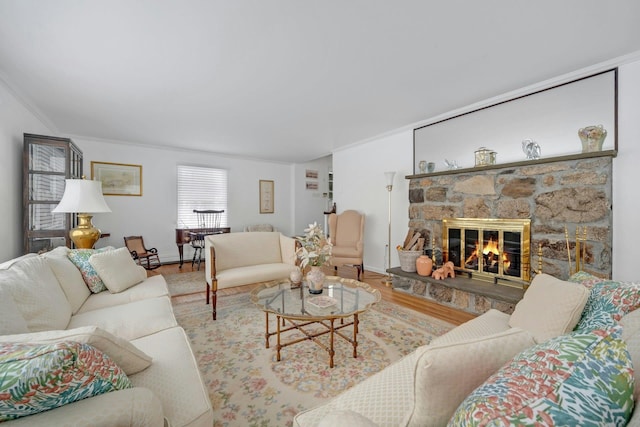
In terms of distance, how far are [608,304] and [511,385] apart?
1.19 m

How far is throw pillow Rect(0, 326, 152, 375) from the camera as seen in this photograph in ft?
2.60

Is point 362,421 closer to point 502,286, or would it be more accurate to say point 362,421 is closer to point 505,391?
point 505,391

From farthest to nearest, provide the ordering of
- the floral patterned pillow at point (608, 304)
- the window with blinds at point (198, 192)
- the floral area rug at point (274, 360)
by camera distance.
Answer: the window with blinds at point (198, 192)
the floral area rug at point (274, 360)
the floral patterned pillow at point (608, 304)

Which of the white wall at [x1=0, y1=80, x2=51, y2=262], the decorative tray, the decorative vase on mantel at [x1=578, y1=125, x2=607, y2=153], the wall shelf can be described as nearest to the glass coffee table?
the decorative tray

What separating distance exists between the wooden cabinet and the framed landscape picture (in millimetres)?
1641

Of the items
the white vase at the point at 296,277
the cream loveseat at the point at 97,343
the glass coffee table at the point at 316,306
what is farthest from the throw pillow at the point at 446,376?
the white vase at the point at 296,277

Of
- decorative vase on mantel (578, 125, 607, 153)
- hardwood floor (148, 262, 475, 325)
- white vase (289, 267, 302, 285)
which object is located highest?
decorative vase on mantel (578, 125, 607, 153)

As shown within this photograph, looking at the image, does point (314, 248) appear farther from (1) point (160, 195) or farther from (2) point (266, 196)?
(2) point (266, 196)

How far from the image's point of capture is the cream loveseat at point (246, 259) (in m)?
2.79

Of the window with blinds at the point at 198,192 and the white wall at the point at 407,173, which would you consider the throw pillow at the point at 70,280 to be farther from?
the white wall at the point at 407,173

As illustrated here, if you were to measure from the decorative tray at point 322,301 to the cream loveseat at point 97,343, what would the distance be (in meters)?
0.94

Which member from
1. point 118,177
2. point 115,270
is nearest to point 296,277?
point 115,270

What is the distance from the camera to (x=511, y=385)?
1.73 feet

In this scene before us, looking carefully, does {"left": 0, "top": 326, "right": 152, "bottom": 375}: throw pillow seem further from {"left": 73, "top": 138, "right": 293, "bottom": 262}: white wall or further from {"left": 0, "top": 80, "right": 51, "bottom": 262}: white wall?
{"left": 73, "top": 138, "right": 293, "bottom": 262}: white wall
